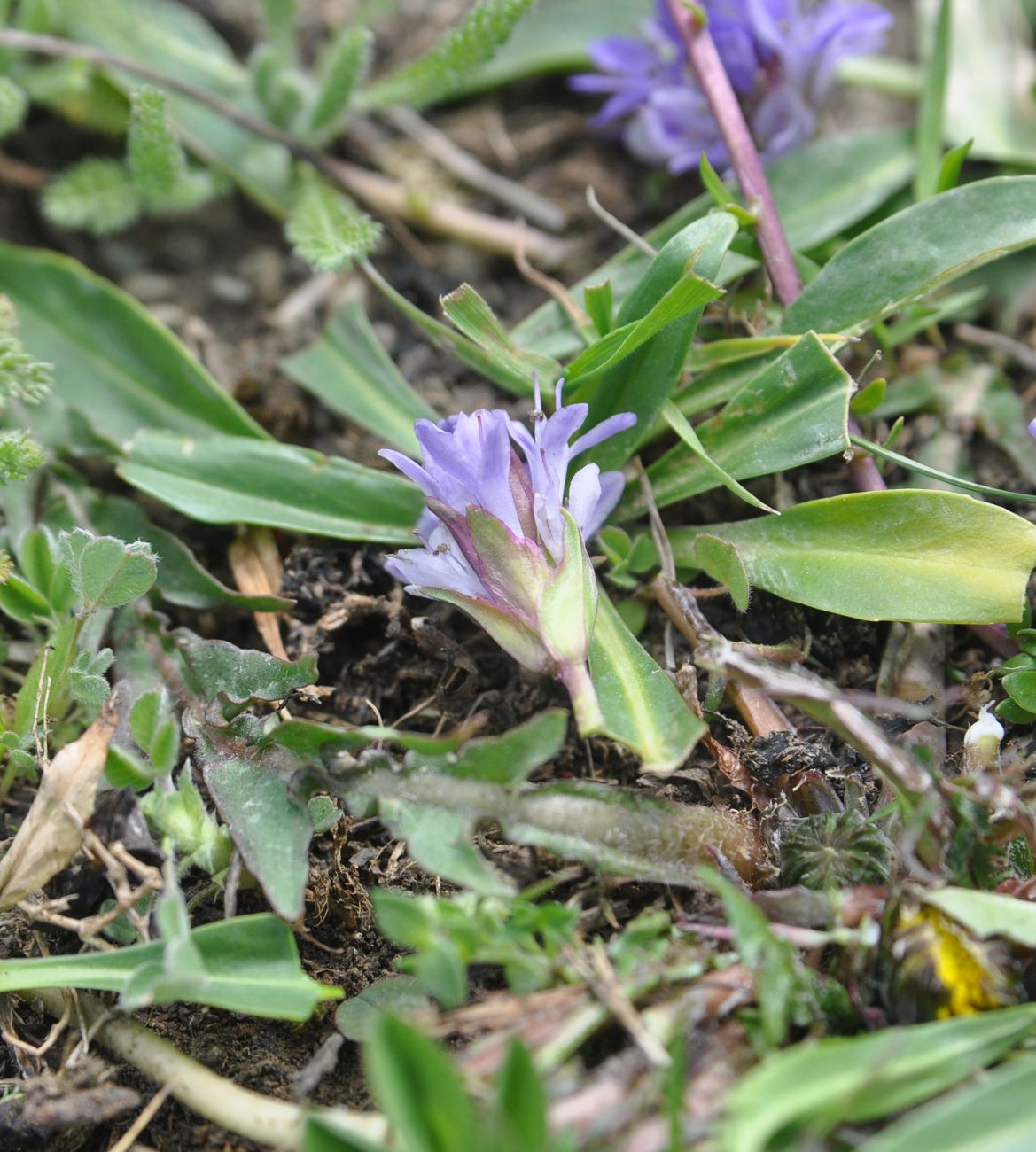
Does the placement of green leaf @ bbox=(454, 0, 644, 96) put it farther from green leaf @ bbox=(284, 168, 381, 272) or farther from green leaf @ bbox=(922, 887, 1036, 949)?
green leaf @ bbox=(922, 887, 1036, 949)

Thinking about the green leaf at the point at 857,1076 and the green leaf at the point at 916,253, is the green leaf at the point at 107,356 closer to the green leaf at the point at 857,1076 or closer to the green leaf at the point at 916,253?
the green leaf at the point at 916,253

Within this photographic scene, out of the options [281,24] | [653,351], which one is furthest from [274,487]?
[281,24]

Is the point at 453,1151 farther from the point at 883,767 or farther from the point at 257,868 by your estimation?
the point at 883,767

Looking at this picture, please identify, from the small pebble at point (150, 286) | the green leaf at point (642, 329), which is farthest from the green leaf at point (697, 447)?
the small pebble at point (150, 286)

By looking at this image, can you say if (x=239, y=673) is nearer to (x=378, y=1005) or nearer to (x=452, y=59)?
(x=378, y=1005)

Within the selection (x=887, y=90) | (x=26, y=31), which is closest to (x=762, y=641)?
(x=887, y=90)

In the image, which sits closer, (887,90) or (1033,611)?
(1033,611)

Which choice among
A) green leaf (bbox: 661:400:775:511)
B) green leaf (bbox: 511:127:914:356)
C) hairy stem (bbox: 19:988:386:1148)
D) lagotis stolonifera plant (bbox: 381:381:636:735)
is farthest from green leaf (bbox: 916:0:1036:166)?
hairy stem (bbox: 19:988:386:1148)
